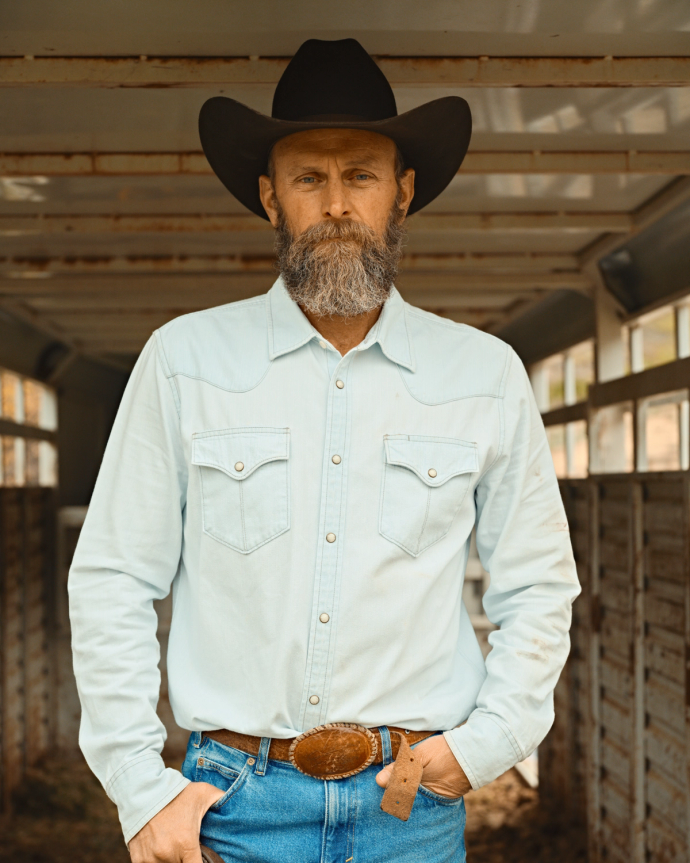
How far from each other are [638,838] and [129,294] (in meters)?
4.87

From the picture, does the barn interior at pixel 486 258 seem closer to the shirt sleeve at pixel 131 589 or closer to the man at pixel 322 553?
the man at pixel 322 553

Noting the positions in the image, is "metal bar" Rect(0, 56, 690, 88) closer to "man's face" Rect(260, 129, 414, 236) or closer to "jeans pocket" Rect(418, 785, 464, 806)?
"man's face" Rect(260, 129, 414, 236)

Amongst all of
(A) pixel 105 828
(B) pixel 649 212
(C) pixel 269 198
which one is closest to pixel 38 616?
(A) pixel 105 828

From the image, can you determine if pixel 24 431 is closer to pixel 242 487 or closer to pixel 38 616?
pixel 38 616

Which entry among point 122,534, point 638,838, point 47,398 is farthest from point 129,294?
point 122,534

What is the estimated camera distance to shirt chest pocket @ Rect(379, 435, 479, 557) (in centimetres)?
175

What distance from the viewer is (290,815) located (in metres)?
1.67

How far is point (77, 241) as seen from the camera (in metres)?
5.61

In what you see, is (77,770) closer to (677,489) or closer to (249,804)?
(677,489)

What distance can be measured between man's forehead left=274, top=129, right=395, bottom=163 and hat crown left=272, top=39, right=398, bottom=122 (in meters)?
0.03

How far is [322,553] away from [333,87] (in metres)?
0.96

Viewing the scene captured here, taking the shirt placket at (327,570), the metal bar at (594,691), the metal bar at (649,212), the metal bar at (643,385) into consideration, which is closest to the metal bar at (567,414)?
the metal bar at (643,385)

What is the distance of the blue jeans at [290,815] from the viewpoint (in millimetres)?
1671

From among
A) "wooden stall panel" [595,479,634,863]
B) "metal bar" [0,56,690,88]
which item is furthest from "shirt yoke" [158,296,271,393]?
"wooden stall panel" [595,479,634,863]
